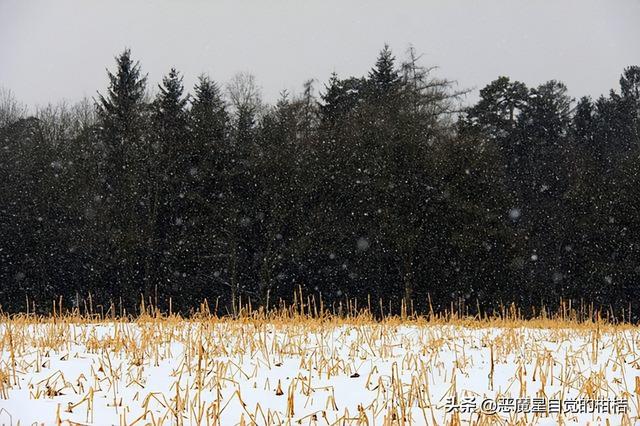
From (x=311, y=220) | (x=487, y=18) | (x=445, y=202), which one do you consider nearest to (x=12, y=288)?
(x=311, y=220)

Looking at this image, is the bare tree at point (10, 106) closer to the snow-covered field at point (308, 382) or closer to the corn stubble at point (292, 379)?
the corn stubble at point (292, 379)

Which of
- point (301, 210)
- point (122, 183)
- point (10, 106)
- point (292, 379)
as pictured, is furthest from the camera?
point (10, 106)

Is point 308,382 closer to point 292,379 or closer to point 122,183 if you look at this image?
point 292,379

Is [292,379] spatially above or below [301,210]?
below

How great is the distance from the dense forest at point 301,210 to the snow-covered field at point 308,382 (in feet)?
54.4

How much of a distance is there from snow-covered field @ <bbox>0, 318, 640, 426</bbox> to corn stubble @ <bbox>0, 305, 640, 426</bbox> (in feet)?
0.05

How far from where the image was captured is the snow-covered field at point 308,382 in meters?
3.97

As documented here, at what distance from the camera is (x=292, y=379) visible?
15.3ft

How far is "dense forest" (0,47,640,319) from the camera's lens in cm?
2386

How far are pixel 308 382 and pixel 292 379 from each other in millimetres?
123

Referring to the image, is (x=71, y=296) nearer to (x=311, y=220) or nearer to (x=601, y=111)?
(x=311, y=220)

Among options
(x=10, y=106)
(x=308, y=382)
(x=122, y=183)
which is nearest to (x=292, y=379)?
(x=308, y=382)

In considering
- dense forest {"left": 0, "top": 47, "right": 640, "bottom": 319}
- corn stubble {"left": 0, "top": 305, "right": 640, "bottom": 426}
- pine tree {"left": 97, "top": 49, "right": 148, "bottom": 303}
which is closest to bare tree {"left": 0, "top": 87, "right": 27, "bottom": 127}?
dense forest {"left": 0, "top": 47, "right": 640, "bottom": 319}

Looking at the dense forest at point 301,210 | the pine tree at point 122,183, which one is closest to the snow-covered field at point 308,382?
the dense forest at point 301,210
